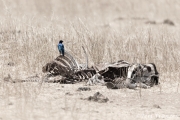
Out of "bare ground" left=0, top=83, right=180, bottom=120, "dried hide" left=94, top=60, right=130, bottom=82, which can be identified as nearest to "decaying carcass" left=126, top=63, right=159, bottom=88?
"dried hide" left=94, top=60, right=130, bottom=82

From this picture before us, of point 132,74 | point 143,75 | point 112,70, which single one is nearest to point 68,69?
point 112,70

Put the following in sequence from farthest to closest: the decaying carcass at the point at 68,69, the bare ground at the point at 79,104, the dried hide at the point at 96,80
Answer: the decaying carcass at the point at 68,69 < the dried hide at the point at 96,80 < the bare ground at the point at 79,104

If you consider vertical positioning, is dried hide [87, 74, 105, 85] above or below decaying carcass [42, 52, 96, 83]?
below

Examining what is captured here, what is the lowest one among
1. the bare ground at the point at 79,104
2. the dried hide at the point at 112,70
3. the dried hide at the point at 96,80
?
the bare ground at the point at 79,104


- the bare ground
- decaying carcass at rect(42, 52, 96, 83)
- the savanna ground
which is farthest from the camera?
decaying carcass at rect(42, 52, 96, 83)

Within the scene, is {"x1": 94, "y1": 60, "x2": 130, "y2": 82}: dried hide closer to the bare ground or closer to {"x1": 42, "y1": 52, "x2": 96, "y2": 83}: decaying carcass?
{"x1": 42, "y1": 52, "x2": 96, "y2": 83}: decaying carcass

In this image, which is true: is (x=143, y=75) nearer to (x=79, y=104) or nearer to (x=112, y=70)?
(x=112, y=70)

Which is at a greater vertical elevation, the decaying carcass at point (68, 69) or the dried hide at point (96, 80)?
the decaying carcass at point (68, 69)

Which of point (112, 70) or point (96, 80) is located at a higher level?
point (112, 70)

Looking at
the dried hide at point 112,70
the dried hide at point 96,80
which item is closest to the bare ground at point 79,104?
the dried hide at point 96,80

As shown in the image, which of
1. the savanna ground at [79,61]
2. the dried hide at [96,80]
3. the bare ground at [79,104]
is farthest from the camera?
the dried hide at [96,80]

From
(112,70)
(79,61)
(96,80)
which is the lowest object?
(96,80)

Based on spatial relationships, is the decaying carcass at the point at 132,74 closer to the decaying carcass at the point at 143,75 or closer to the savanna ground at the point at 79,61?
the decaying carcass at the point at 143,75

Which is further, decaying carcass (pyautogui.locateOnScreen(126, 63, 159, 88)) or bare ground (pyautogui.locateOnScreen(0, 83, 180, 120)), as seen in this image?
decaying carcass (pyautogui.locateOnScreen(126, 63, 159, 88))
